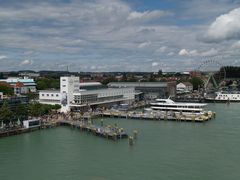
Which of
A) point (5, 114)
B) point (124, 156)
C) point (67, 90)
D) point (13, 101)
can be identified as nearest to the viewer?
point (124, 156)

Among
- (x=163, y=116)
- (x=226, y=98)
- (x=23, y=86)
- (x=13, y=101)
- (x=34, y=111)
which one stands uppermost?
(x=23, y=86)

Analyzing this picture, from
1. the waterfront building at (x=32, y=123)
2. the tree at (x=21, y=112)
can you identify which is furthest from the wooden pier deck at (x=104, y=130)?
the tree at (x=21, y=112)

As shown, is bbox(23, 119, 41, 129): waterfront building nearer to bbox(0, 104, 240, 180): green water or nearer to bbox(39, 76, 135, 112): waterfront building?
bbox(0, 104, 240, 180): green water

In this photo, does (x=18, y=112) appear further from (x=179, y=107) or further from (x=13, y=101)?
(x=179, y=107)

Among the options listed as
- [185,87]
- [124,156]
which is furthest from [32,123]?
[185,87]

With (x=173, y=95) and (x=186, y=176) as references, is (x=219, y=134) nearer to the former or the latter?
(x=186, y=176)

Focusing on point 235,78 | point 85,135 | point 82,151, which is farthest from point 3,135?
point 235,78

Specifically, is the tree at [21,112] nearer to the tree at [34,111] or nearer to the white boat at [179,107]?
the tree at [34,111]
